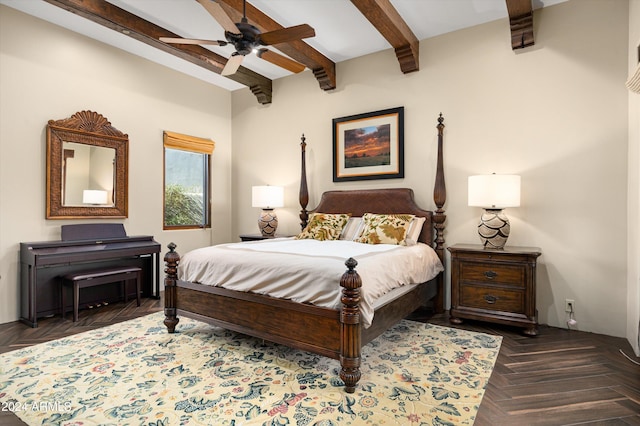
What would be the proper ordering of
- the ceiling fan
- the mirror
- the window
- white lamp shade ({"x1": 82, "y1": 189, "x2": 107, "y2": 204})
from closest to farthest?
1. the ceiling fan
2. the mirror
3. white lamp shade ({"x1": 82, "y1": 189, "x2": 107, "y2": 204})
4. the window

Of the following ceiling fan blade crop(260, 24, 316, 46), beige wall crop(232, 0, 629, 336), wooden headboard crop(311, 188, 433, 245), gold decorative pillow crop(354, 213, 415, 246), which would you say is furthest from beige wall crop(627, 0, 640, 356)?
ceiling fan blade crop(260, 24, 316, 46)

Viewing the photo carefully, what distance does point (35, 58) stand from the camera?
3.67 meters

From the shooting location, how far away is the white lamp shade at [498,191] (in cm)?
324

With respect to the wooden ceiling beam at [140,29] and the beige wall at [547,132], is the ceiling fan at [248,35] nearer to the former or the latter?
the wooden ceiling beam at [140,29]

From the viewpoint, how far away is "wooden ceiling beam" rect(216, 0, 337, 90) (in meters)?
3.24

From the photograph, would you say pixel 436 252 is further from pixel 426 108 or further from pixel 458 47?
pixel 458 47

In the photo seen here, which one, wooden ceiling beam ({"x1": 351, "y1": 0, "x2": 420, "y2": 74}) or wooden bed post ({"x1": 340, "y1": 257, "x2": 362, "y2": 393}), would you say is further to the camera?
wooden ceiling beam ({"x1": 351, "y1": 0, "x2": 420, "y2": 74})

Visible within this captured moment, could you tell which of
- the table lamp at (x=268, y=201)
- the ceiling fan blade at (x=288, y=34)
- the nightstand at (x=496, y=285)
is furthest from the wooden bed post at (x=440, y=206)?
the table lamp at (x=268, y=201)

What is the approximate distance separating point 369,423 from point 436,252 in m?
2.41

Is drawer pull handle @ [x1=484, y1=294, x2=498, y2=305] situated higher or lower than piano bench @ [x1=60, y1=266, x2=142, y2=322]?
lower

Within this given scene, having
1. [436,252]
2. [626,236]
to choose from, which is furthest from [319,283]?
[626,236]

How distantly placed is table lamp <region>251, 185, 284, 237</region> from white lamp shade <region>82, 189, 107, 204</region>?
1.84 m

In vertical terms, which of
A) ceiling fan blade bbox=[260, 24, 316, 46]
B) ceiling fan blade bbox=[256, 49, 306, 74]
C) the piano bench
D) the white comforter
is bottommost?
the piano bench

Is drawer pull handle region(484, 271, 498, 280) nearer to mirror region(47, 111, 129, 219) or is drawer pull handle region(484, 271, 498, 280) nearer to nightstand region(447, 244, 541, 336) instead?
nightstand region(447, 244, 541, 336)
